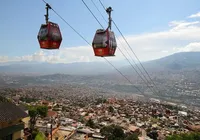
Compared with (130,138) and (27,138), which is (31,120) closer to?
(27,138)

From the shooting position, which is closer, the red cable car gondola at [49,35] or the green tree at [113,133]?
the red cable car gondola at [49,35]

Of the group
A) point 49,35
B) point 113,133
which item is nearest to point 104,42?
point 49,35

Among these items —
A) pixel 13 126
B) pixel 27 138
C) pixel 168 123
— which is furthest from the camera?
pixel 168 123

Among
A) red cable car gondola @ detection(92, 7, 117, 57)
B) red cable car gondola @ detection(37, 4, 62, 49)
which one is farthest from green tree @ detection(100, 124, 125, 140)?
red cable car gondola @ detection(37, 4, 62, 49)

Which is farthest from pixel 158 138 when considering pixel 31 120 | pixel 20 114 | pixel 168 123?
pixel 20 114

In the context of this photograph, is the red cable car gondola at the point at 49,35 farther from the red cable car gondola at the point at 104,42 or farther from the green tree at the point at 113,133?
the green tree at the point at 113,133

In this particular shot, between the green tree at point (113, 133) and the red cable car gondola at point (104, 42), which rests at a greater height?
the red cable car gondola at point (104, 42)

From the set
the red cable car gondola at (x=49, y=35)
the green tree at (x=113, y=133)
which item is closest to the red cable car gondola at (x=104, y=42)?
the red cable car gondola at (x=49, y=35)

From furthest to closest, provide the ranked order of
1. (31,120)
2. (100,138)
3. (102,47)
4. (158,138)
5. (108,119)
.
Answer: (108,119), (158,138), (31,120), (100,138), (102,47)
